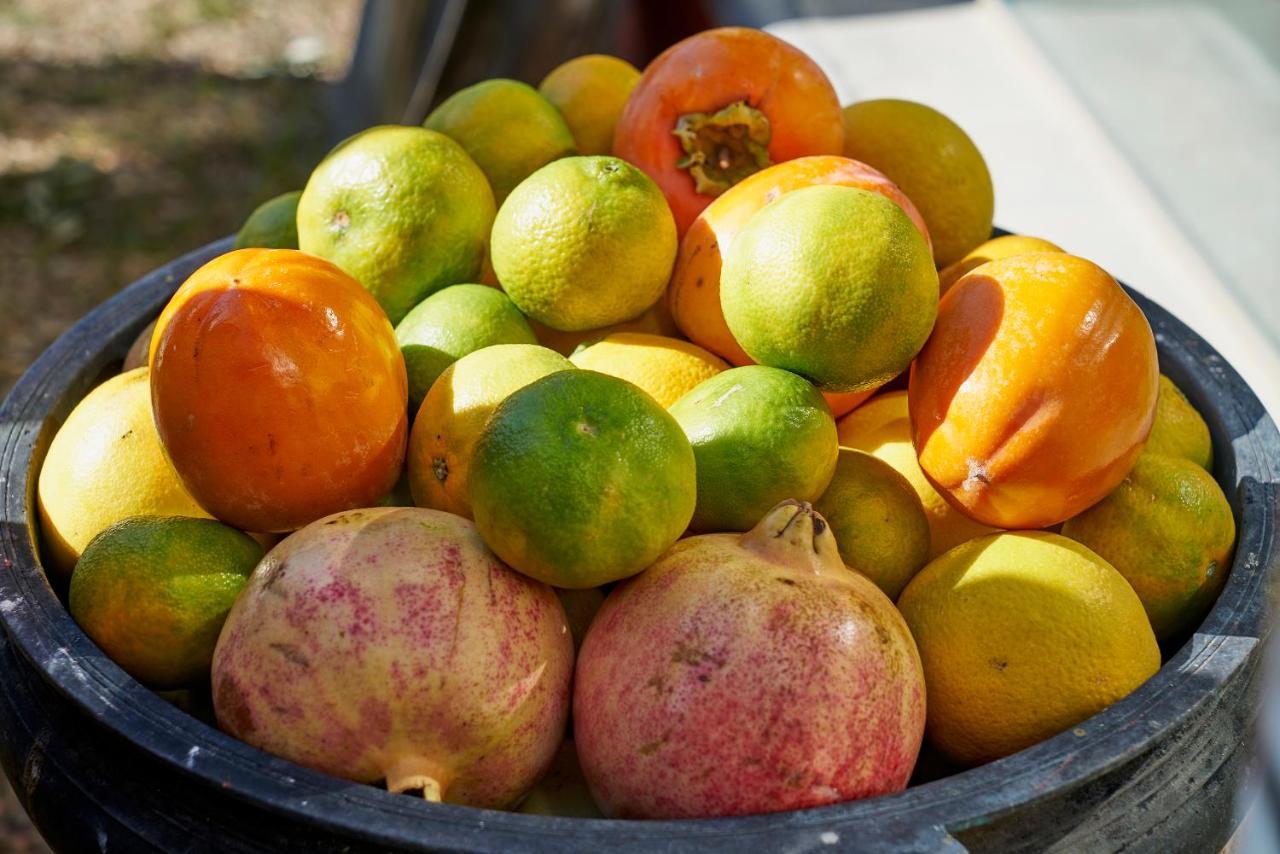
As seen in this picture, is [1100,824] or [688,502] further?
[688,502]

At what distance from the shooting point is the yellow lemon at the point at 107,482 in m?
1.37

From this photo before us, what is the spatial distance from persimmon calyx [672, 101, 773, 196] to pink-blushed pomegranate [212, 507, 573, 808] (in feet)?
2.43

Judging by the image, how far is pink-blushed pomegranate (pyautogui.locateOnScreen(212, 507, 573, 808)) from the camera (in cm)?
108

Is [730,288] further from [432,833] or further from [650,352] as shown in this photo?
[432,833]

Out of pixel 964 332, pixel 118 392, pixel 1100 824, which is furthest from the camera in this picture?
pixel 118 392

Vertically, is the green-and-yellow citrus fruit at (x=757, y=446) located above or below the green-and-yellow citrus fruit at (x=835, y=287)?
below

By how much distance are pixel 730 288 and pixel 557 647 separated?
1.51 feet

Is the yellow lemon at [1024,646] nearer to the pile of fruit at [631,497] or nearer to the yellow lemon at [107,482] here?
the pile of fruit at [631,497]

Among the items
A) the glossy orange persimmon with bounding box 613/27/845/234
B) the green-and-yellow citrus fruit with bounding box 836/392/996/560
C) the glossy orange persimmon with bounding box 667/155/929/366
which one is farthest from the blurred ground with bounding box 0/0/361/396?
the green-and-yellow citrus fruit with bounding box 836/392/996/560

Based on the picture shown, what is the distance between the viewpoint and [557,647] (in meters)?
1.20

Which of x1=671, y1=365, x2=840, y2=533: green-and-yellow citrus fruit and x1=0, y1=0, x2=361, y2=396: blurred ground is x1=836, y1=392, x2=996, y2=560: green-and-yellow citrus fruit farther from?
x1=0, y1=0, x2=361, y2=396: blurred ground

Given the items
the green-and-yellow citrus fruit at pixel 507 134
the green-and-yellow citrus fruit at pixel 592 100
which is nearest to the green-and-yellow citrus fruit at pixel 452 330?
the green-and-yellow citrus fruit at pixel 507 134

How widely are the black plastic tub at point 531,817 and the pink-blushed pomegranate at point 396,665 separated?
3.0 inches

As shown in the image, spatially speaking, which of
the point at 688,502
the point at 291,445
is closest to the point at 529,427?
the point at 688,502
